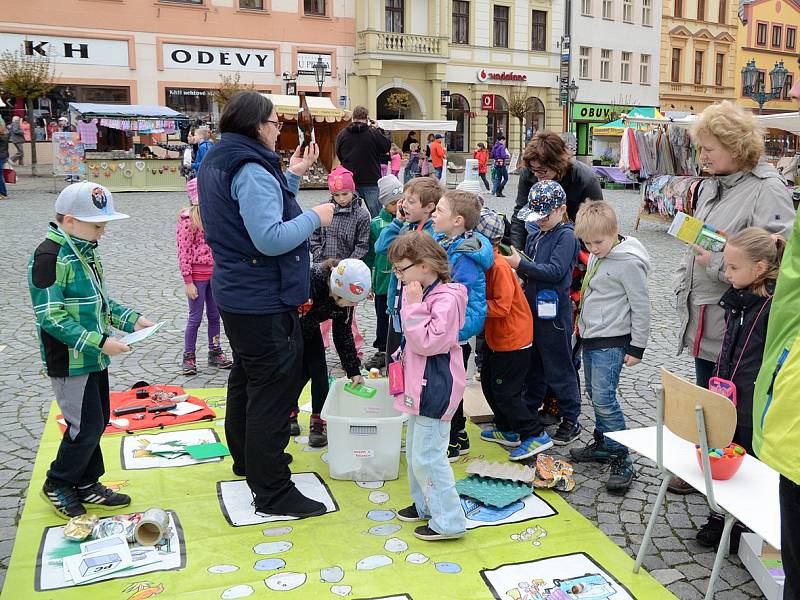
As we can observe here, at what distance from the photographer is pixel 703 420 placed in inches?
110

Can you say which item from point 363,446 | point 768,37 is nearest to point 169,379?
point 363,446

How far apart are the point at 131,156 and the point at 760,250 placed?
2010 centimetres

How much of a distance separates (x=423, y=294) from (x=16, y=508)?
225 cm

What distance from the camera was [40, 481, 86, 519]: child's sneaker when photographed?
3602mm

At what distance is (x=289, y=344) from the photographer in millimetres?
3535

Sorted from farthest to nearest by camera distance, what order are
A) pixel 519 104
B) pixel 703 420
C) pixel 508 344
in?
pixel 519 104, pixel 508 344, pixel 703 420

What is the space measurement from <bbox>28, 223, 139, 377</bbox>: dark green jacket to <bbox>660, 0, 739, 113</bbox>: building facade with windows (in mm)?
43196

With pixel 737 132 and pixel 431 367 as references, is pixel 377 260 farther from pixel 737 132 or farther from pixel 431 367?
pixel 737 132

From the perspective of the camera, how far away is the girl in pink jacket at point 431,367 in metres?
3.30

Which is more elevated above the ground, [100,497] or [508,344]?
[508,344]

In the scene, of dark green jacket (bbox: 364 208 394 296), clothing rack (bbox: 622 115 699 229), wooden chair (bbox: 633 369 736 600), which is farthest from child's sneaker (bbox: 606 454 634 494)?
clothing rack (bbox: 622 115 699 229)

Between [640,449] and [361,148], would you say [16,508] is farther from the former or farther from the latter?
[361,148]

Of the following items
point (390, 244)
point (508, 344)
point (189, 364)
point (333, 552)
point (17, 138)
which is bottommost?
point (333, 552)

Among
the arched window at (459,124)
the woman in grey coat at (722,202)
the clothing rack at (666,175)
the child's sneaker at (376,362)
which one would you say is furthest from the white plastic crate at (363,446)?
the arched window at (459,124)
